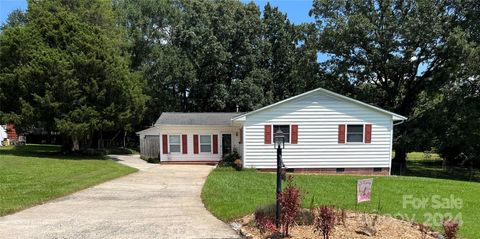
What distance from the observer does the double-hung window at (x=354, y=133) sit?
1894 centimetres

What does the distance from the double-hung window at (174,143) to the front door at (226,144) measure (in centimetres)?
279

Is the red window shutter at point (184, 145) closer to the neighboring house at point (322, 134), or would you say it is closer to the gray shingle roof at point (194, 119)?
the gray shingle roof at point (194, 119)

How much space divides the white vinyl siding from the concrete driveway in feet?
25.6

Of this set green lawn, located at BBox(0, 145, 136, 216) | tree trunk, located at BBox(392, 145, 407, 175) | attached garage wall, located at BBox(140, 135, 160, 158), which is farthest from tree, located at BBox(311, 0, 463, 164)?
green lawn, located at BBox(0, 145, 136, 216)

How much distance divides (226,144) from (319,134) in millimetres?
7047

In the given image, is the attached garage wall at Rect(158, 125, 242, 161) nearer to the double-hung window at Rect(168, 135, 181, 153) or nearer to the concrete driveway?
Answer: the double-hung window at Rect(168, 135, 181, 153)

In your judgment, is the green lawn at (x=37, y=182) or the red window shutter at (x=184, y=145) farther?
the red window shutter at (x=184, y=145)

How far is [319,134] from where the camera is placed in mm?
18812

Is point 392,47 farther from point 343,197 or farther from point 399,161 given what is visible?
point 343,197

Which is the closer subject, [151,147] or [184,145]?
[184,145]

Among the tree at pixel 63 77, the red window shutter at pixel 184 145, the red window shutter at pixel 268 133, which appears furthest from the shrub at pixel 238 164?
the tree at pixel 63 77

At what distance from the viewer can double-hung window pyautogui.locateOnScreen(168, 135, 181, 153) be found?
23.2 meters

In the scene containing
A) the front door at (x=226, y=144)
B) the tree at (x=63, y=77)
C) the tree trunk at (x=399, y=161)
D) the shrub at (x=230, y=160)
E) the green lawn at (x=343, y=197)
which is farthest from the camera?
the tree trunk at (x=399, y=161)

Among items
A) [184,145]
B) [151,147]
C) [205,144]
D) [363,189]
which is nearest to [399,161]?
[205,144]
